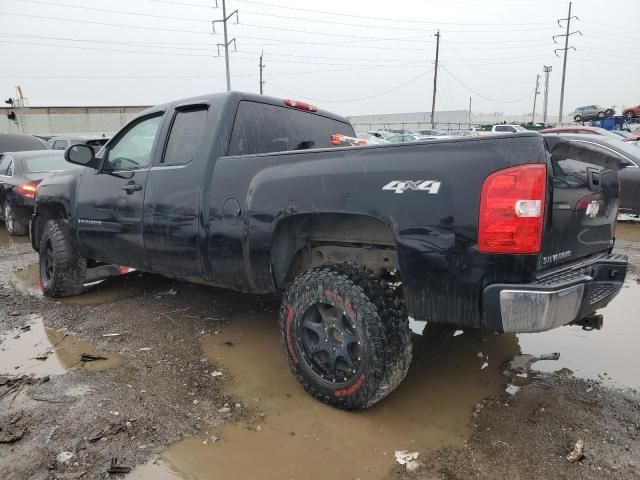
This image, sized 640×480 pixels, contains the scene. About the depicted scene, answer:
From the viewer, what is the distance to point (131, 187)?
394 centimetres

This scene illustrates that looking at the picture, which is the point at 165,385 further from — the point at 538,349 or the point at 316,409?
the point at 538,349

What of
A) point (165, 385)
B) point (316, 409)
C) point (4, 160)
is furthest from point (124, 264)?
point (4, 160)

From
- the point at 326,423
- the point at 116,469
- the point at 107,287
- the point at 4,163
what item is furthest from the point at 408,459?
the point at 4,163

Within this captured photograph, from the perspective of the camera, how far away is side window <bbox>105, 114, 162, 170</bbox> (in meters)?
4.02

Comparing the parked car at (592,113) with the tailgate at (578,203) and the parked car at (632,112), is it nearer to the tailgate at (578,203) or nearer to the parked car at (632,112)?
the parked car at (632,112)

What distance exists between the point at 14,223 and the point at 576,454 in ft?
30.2

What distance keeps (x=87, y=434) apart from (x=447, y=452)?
6.19 feet

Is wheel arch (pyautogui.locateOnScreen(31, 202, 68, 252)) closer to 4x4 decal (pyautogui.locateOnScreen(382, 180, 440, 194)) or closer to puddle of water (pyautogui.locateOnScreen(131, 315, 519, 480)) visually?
puddle of water (pyautogui.locateOnScreen(131, 315, 519, 480))

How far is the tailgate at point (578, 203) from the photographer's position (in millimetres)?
2312

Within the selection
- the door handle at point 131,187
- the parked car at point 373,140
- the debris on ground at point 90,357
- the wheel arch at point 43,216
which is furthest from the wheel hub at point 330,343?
the wheel arch at point 43,216

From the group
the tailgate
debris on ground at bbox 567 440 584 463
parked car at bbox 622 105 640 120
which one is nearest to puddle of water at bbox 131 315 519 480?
debris on ground at bbox 567 440 584 463

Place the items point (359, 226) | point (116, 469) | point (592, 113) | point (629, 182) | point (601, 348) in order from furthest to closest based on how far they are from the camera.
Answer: point (592, 113)
point (629, 182)
point (601, 348)
point (359, 226)
point (116, 469)

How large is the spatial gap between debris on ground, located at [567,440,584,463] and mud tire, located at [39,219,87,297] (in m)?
4.49

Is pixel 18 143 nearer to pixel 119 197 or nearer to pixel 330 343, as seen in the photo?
pixel 119 197
